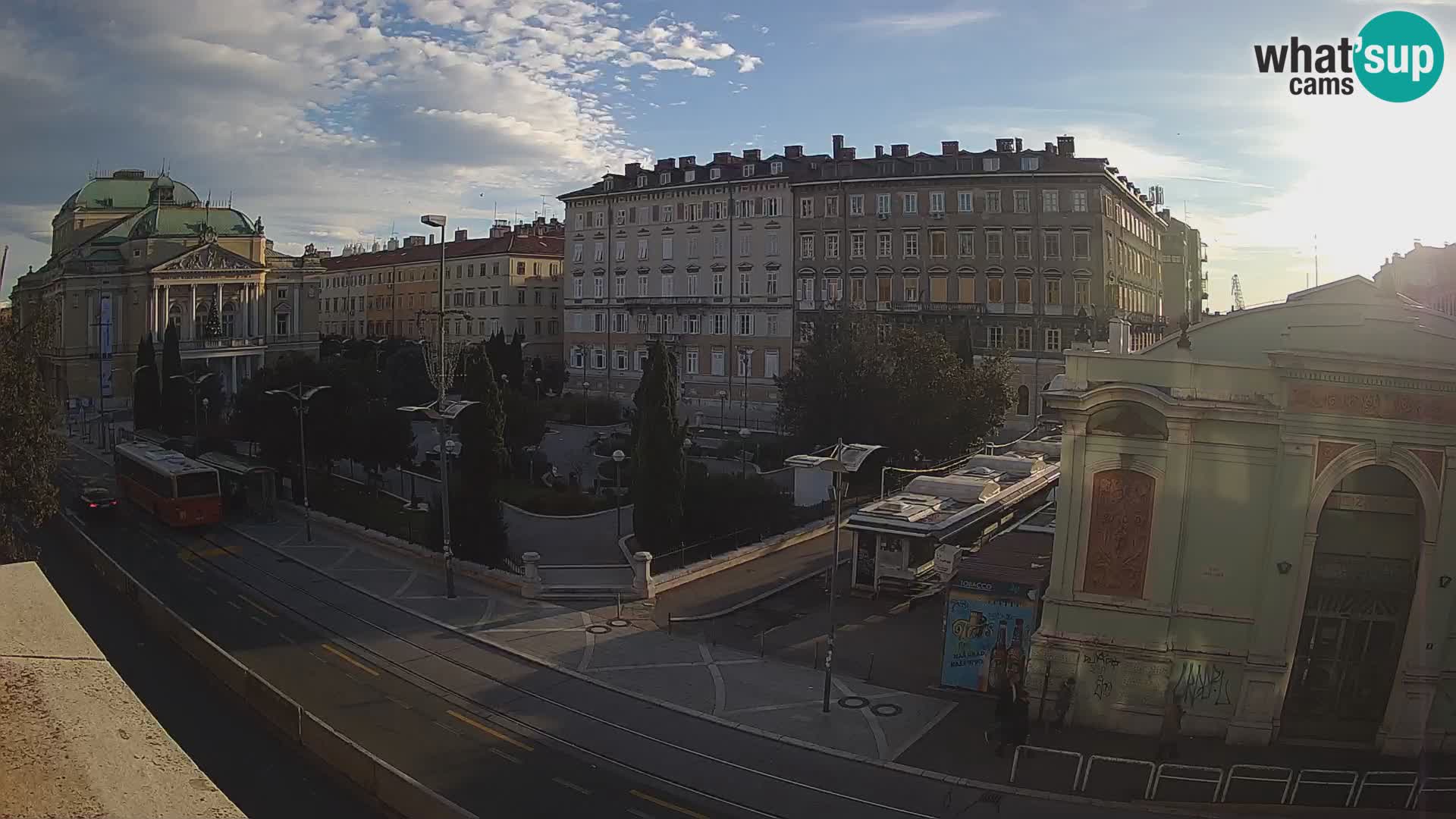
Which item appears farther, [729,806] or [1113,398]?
[1113,398]

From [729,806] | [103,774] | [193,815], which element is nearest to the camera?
[193,815]

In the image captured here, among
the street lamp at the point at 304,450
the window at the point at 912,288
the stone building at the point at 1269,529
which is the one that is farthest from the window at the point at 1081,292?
the stone building at the point at 1269,529

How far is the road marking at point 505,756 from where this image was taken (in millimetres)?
16500

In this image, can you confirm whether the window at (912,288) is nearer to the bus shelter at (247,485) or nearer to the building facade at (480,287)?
the building facade at (480,287)

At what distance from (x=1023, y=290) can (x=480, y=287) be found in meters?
52.2

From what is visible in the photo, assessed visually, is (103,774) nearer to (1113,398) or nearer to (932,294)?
(1113,398)

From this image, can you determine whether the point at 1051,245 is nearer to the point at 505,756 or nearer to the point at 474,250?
the point at 505,756

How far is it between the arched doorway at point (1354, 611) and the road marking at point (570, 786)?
38.4 feet

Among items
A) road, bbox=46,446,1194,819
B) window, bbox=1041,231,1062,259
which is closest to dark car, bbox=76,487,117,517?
road, bbox=46,446,1194,819

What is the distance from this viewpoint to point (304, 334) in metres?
86.2

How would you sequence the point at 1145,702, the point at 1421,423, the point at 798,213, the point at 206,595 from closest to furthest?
the point at 1421,423 → the point at 1145,702 → the point at 206,595 → the point at 798,213

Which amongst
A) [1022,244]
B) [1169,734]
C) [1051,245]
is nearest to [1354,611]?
[1169,734]

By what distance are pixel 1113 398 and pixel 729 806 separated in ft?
30.9

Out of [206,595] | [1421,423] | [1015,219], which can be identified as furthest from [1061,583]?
[1015,219]
